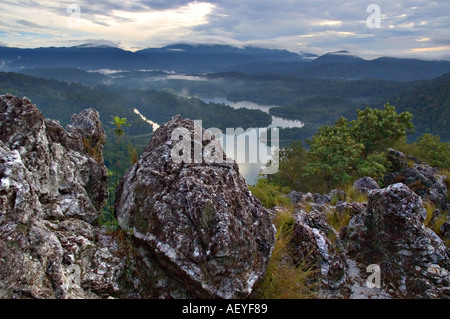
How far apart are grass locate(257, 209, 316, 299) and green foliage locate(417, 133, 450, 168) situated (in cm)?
2000

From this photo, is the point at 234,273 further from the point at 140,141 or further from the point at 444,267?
the point at 140,141

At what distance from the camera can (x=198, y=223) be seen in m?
3.58

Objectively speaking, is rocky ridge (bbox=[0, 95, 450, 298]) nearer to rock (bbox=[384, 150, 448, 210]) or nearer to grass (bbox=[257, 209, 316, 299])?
grass (bbox=[257, 209, 316, 299])

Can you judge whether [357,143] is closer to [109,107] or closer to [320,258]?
[320,258]

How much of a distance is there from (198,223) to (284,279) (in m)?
1.39

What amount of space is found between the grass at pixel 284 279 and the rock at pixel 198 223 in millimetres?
206

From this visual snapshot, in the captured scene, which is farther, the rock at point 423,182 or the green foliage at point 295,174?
the green foliage at point 295,174

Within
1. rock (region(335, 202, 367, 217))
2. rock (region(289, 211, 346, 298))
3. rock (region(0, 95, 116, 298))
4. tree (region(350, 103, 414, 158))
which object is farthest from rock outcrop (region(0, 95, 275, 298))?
tree (region(350, 103, 414, 158))

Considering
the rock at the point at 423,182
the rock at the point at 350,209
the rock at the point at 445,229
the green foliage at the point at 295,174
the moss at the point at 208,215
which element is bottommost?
the green foliage at the point at 295,174

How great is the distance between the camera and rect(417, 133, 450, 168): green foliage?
20344 millimetres

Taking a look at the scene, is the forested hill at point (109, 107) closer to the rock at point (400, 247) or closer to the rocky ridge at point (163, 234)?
the rocky ridge at point (163, 234)

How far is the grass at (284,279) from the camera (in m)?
3.71

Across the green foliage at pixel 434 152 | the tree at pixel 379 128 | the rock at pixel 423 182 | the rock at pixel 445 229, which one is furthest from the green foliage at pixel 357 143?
the rock at pixel 445 229
